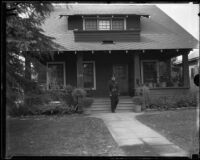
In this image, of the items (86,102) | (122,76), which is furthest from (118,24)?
(86,102)

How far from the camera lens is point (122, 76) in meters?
22.9

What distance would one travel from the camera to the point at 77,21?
2258cm

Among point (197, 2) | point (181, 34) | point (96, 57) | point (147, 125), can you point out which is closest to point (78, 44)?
point (96, 57)

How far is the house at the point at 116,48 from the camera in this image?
824 inches

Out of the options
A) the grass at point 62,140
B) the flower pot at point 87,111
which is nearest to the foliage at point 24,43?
the grass at point 62,140

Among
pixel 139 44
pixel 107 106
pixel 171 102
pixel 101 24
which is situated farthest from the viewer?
pixel 101 24

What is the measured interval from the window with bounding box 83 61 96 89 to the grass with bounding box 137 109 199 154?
836 centimetres

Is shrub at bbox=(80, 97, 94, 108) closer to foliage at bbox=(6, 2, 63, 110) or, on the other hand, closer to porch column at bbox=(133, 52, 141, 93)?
porch column at bbox=(133, 52, 141, 93)

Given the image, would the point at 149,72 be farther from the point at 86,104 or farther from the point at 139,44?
the point at 86,104

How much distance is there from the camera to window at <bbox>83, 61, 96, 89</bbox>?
22.4 meters

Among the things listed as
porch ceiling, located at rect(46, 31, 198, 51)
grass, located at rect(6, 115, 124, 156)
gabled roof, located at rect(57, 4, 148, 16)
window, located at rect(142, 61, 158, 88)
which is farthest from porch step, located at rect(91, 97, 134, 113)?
gabled roof, located at rect(57, 4, 148, 16)

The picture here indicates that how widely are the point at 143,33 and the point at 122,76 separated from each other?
10.4ft

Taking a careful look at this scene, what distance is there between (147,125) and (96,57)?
10482mm
